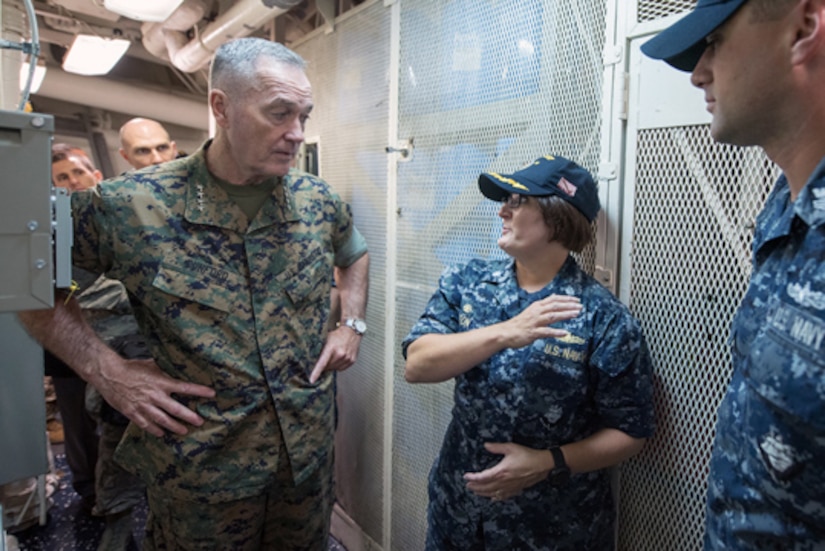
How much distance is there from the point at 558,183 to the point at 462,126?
1.94 ft

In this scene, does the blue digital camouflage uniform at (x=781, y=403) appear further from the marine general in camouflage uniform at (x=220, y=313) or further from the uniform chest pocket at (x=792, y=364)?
the marine general in camouflage uniform at (x=220, y=313)

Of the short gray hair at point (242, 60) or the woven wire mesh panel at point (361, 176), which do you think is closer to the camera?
the short gray hair at point (242, 60)

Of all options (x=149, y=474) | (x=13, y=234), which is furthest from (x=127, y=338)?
(x=13, y=234)

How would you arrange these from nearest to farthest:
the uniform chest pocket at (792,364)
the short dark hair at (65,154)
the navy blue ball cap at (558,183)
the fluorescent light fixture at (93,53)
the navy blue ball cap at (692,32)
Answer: the uniform chest pocket at (792,364) < the navy blue ball cap at (692,32) < the navy blue ball cap at (558,183) < the short dark hair at (65,154) < the fluorescent light fixture at (93,53)

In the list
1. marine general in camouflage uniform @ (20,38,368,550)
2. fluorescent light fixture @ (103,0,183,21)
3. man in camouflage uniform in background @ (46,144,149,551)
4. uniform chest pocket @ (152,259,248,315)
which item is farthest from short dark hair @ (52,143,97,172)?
uniform chest pocket @ (152,259,248,315)

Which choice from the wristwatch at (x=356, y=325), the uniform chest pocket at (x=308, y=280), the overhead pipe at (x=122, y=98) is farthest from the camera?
the overhead pipe at (x=122, y=98)

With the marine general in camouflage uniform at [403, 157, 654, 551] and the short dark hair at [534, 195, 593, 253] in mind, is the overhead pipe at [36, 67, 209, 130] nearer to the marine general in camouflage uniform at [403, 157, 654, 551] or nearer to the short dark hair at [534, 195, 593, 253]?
the marine general in camouflage uniform at [403, 157, 654, 551]

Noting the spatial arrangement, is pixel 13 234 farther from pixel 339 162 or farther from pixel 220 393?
pixel 339 162

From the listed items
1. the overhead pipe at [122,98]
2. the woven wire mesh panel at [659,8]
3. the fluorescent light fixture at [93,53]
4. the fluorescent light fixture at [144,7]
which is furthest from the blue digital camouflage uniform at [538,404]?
the overhead pipe at [122,98]

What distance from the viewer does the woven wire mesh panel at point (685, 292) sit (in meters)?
1.11

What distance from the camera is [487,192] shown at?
139 centimetres

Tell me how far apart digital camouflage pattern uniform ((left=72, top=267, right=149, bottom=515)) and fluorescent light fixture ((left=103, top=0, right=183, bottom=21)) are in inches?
50.7

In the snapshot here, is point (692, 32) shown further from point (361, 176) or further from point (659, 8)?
point (361, 176)

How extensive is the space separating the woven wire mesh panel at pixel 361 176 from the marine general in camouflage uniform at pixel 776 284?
1437 mm
